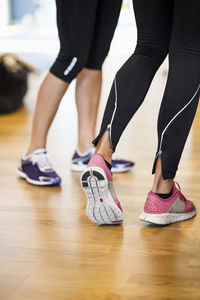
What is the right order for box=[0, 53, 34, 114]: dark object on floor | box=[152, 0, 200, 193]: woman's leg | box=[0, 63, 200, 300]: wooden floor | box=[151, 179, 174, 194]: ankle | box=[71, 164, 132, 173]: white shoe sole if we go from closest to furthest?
box=[0, 63, 200, 300]: wooden floor
box=[152, 0, 200, 193]: woman's leg
box=[151, 179, 174, 194]: ankle
box=[71, 164, 132, 173]: white shoe sole
box=[0, 53, 34, 114]: dark object on floor

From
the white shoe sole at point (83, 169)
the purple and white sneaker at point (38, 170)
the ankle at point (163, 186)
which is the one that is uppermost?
the ankle at point (163, 186)

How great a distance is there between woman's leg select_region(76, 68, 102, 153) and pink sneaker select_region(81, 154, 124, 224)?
0.60m

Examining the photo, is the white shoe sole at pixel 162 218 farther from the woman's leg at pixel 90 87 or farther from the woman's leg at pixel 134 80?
the woman's leg at pixel 90 87

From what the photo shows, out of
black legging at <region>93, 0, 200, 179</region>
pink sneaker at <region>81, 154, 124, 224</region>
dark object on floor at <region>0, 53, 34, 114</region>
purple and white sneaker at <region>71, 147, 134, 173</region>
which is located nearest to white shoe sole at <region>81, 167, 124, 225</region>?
pink sneaker at <region>81, 154, 124, 224</region>

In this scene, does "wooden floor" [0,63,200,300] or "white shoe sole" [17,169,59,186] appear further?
"white shoe sole" [17,169,59,186]

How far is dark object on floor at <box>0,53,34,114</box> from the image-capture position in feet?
10.5

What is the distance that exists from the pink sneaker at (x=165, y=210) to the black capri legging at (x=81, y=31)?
586 millimetres

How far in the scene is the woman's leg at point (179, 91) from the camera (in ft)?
4.91

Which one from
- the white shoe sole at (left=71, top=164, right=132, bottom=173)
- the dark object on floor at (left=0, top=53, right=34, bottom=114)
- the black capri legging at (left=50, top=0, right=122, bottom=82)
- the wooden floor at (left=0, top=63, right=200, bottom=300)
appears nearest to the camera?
the wooden floor at (left=0, top=63, right=200, bottom=300)

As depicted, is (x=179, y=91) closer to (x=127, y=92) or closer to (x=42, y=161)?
(x=127, y=92)

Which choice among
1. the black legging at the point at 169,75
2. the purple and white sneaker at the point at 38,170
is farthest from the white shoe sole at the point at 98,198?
the purple and white sneaker at the point at 38,170

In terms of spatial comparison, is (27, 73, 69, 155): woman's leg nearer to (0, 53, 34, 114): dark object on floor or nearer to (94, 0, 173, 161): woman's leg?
(94, 0, 173, 161): woman's leg

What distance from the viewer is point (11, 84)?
3.31 m

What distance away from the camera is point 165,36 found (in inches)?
62.8
